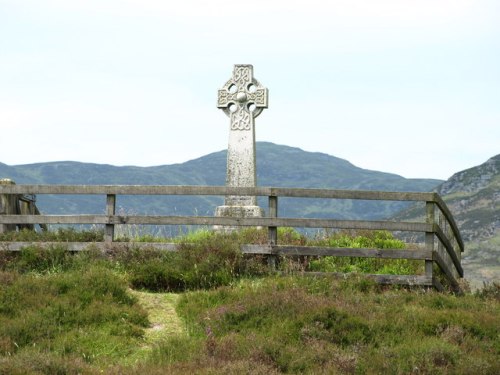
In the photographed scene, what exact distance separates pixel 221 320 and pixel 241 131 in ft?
49.0

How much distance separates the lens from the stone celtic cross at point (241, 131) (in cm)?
2589

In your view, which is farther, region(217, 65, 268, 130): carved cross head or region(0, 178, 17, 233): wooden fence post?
region(217, 65, 268, 130): carved cross head

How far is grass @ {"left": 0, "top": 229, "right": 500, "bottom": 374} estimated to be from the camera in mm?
10344

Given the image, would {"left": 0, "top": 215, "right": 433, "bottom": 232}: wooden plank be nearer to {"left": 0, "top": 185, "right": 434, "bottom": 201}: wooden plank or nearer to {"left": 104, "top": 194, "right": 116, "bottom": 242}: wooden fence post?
{"left": 104, "top": 194, "right": 116, "bottom": 242}: wooden fence post

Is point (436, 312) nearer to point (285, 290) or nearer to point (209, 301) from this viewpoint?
point (285, 290)

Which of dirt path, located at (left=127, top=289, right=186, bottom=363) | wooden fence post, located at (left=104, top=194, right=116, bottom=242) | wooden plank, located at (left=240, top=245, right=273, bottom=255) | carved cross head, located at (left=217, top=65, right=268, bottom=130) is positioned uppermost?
carved cross head, located at (left=217, top=65, right=268, bottom=130)

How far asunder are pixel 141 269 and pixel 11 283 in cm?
242

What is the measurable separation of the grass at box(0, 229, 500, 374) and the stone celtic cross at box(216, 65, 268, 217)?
10.0 metres

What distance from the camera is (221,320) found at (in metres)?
12.0

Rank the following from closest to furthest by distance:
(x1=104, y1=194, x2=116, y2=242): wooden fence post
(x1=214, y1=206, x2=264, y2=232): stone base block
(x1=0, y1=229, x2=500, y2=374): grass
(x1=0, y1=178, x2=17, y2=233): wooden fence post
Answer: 1. (x1=0, y1=229, x2=500, y2=374): grass
2. (x1=104, y1=194, x2=116, y2=242): wooden fence post
3. (x1=0, y1=178, x2=17, y2=233): wooden fence post
4. (x1=214, y1=206, x2=264, y2=232): stone base block

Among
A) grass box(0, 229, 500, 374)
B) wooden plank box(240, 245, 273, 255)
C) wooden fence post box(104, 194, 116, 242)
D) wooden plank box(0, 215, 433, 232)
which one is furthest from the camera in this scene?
wooden fence post box(104, 194, 116, 242)

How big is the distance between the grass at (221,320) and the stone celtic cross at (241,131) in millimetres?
10002

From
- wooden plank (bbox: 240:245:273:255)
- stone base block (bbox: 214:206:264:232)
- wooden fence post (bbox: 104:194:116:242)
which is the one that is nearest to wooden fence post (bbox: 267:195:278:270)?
wooden plank (bbox: 240:245:273:255)

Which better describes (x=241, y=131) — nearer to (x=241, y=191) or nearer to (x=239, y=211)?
(x=239, y=211)
